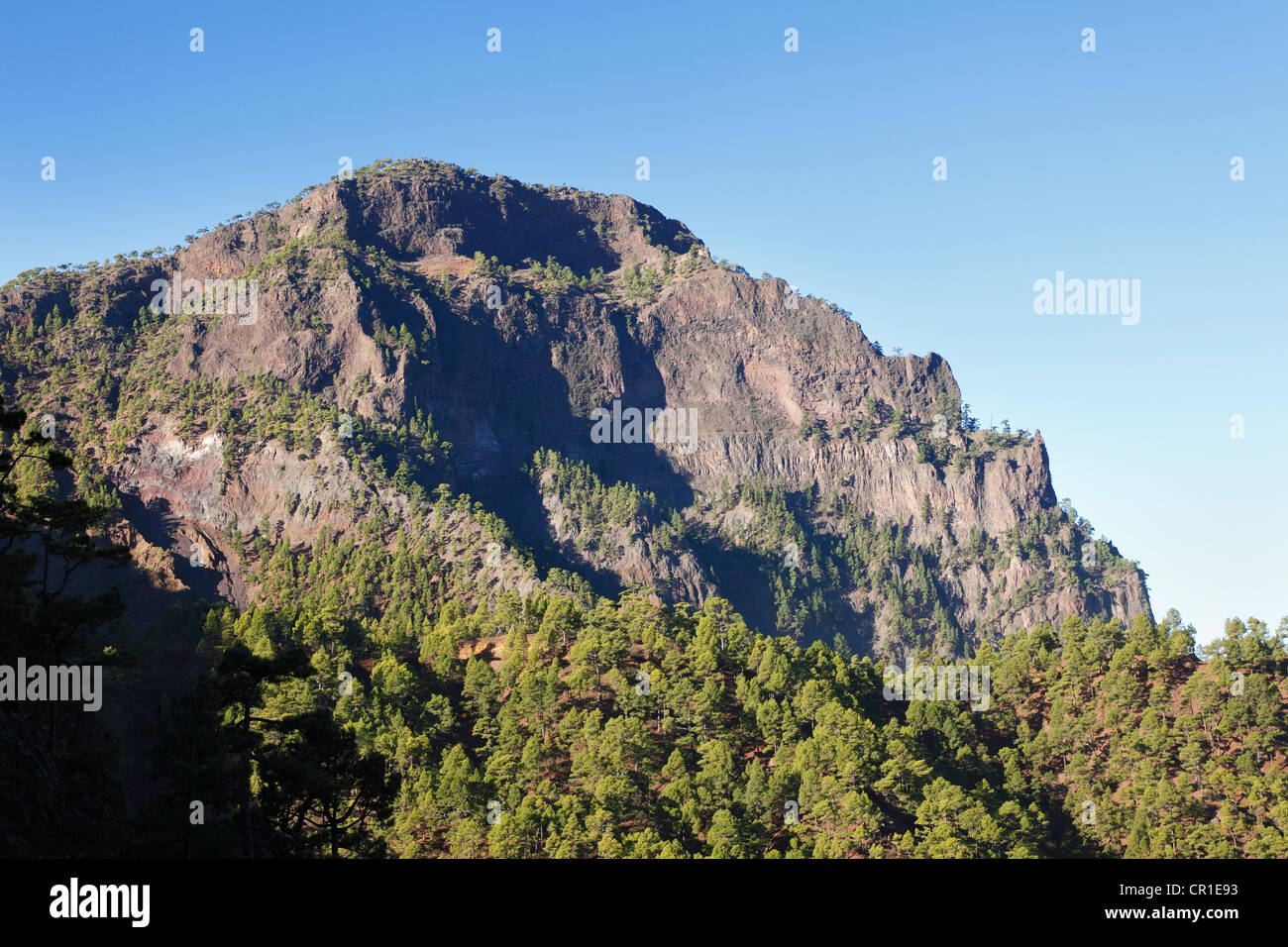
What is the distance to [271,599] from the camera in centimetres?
14725

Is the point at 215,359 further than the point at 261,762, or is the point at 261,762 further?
the point at 215,359

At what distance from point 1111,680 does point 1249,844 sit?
2346 cm

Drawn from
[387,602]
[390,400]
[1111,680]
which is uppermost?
[390,400]

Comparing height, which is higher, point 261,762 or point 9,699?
point 9,699

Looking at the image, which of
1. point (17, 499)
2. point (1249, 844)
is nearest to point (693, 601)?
point (1249, 844)

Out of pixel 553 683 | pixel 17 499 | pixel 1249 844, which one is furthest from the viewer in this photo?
pixel 553 683
